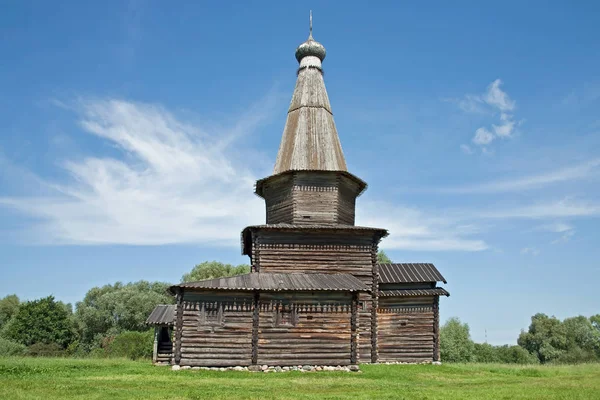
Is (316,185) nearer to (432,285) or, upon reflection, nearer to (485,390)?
(432,285)

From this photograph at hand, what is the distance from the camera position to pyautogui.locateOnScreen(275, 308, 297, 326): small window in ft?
70.1

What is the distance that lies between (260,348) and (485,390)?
30.8ft

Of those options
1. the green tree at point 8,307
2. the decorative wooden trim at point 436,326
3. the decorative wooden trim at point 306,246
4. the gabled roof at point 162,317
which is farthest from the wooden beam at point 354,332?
the green tree at point 8,307

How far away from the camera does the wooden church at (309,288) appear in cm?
2100

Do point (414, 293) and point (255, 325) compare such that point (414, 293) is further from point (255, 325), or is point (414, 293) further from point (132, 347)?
point (132, 347)

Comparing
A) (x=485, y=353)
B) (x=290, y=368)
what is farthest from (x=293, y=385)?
(x=485, y=353)

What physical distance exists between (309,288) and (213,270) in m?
35.3

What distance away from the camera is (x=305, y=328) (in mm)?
21328

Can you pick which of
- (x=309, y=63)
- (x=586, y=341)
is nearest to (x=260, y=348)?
(x=309, y=63)

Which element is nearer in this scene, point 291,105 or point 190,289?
point 190,289

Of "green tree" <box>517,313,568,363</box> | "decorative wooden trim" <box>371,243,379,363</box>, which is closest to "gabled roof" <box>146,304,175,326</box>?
"decorative wooden trim" <box>371,243,379,363</box>

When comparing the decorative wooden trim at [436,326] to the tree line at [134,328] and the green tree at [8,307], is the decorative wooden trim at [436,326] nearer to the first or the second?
the tree line at [134,328]

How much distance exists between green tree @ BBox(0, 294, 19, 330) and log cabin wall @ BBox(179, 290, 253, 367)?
4920 cm

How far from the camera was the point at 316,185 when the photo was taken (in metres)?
→ 25.3
